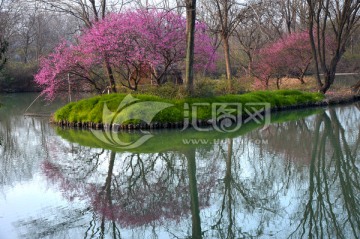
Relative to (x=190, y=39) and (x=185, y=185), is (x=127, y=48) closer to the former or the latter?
(x=190, y=39)

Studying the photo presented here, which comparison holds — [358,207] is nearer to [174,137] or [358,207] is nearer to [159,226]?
[159,226]

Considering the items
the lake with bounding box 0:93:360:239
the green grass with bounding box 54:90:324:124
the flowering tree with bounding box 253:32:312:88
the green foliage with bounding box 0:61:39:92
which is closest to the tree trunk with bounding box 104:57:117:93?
the green grass with bounding box 54:90:324:124

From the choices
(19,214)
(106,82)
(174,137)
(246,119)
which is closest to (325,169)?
(174,137)

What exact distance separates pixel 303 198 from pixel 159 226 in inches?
87.9

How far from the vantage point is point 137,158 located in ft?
29.8

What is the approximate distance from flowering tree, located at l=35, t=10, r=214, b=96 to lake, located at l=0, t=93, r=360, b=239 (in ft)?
11.8

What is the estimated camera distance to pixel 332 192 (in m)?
6.36

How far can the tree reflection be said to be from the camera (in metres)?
4.98

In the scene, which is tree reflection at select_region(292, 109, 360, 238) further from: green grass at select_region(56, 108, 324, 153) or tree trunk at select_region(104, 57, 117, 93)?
tree trunk at select_region(104, 57, 117, 93)

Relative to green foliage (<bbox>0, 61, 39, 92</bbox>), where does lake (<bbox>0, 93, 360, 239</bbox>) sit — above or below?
below

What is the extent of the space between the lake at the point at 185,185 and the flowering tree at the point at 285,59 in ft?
33.9

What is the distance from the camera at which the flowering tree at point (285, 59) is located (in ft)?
72.3

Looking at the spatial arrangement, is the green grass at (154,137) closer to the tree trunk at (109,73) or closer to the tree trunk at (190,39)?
the tree trunk at (190,39)

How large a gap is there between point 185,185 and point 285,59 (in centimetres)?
1693
